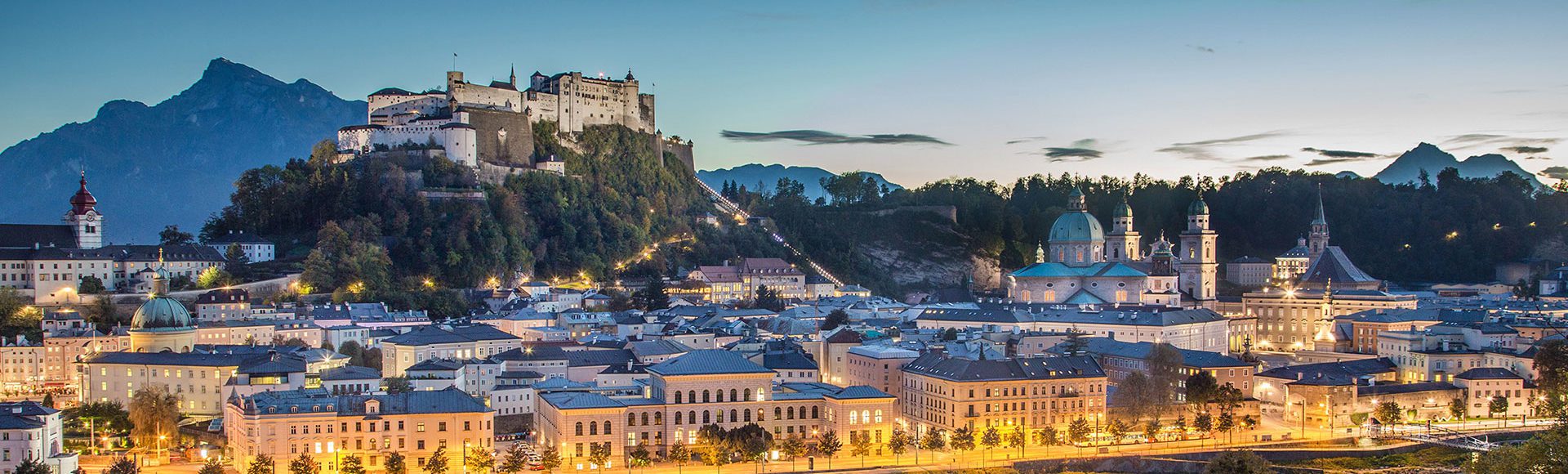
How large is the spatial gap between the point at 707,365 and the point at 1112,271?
34.8 metres

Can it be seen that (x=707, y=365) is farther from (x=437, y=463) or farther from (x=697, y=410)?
(x=437, y=463)

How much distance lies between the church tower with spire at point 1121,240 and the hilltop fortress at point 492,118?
1178 inches

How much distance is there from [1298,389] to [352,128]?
52860 mm

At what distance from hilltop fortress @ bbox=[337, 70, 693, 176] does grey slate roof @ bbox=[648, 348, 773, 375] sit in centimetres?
3731

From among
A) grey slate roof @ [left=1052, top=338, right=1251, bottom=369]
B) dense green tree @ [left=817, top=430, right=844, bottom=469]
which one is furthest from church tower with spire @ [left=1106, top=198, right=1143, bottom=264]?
dense green tree @ [left=817, top=430, right=844, bottom=469]

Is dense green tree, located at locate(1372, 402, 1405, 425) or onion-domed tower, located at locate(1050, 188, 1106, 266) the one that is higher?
onion-domed tower, located at locate(1050, 188, 1106, 266)

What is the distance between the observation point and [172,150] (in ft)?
384

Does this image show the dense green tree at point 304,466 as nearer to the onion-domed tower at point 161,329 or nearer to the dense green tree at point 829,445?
the dense green tree at point 829,445

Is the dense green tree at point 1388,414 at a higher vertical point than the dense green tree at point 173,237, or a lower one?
lower

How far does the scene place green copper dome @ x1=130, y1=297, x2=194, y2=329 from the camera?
53250 mm

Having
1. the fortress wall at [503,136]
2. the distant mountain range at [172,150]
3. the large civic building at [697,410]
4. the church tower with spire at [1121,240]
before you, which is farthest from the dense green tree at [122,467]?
the distant mountain range at [172,150]

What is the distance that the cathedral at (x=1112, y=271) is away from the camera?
7319 cm

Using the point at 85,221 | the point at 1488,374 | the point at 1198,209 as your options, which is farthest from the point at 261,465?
the point at 1198,209

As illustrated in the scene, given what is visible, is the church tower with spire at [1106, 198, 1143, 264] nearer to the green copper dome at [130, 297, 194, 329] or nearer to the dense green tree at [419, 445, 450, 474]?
the green copper dome at [130, 297, 194, 329]
